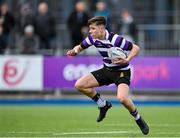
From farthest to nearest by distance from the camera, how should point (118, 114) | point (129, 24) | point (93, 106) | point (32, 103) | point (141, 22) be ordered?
1. point (141, 22)
2. point (129, 24)
3. point (32, 103)
4. point (93, 106)
5. point (118, 114)

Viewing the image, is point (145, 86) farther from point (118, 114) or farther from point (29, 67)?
point (118, 114)

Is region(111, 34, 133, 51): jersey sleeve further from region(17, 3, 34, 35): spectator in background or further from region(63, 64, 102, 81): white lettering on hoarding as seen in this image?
region(17, 3, 34, 35): spectator in background

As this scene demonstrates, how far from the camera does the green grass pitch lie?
13789mm

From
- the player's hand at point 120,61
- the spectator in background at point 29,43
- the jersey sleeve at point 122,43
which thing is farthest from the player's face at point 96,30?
the spectator in background at point 29,43

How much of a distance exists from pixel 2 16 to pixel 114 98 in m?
5.03

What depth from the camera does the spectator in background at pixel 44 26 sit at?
26.5 metres

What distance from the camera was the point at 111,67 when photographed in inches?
552

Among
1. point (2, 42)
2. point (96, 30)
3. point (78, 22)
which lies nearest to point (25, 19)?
point (2, 42)

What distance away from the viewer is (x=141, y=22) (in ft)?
101

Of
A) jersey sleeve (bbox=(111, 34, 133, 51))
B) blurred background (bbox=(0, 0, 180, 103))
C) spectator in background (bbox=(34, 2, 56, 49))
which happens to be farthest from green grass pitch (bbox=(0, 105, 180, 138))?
spectator in background (bbox=(34, 2, 56, 49))

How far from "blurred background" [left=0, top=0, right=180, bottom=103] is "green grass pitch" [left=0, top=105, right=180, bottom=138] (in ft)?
12.4

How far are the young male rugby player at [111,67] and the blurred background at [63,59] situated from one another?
36.2ft

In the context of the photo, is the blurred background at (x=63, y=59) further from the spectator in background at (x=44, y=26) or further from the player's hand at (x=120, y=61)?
the player's hand at (x=120, y=61)

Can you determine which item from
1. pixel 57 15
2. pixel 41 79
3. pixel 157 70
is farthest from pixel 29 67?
pixel 57 15
